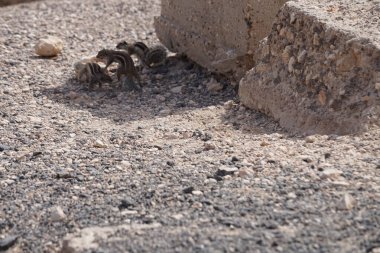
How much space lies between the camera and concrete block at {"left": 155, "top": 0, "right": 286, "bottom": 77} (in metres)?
6.88

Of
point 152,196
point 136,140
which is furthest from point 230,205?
point 136,140

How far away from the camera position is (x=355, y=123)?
5.15 metres

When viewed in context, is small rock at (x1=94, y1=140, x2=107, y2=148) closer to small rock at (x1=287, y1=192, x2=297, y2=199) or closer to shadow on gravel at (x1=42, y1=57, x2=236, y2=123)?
shadow on gravel at (x1=42, y1=57, x2=236, y2=123)

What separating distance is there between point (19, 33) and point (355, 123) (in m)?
5.27

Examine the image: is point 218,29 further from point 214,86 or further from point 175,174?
point 175,174

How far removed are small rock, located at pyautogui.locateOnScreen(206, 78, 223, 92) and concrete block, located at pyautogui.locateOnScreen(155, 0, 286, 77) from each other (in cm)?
16

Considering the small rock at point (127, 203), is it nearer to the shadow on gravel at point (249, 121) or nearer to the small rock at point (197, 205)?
the small rock at point (197, 205)

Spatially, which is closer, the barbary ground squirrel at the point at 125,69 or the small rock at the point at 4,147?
the small rock at the point at 4,147

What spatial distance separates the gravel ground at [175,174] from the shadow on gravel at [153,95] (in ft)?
0.06

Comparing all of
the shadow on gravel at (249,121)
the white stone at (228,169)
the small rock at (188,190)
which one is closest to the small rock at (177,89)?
the shadow on gravel at (249,121)

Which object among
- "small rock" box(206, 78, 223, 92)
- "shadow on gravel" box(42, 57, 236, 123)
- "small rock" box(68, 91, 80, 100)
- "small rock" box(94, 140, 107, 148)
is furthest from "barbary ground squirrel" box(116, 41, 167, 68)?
"small rock" box(94, 140, 107, 148)

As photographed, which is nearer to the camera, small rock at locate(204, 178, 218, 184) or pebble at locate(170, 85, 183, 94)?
small rock at locate(204, 178, 218, 184)

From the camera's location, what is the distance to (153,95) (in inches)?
297

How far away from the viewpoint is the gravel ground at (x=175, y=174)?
3.92 meters
